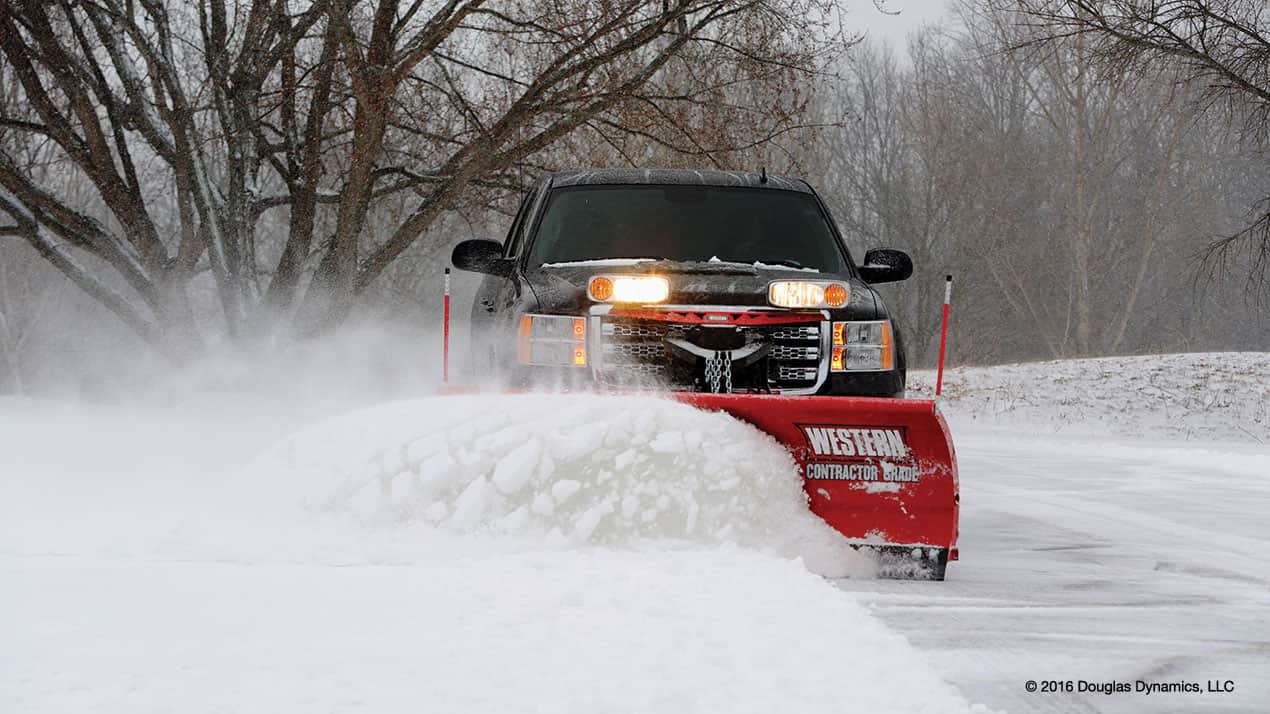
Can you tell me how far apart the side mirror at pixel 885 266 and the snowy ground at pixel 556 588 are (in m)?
1.36

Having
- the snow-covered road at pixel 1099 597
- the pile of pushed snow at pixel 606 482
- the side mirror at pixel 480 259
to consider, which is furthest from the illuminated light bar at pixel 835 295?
the side mirror at pixel 480 259

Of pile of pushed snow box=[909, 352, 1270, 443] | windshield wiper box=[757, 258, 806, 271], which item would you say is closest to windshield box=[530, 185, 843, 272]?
windshield wiper box=[757, 258, 806, 271]

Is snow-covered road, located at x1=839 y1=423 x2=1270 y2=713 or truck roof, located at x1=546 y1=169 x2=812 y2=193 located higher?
truck roof, located at x1=546 y1=169 x2=812 y2=193

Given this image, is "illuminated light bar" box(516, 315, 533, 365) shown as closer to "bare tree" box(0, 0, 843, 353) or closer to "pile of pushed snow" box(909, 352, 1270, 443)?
"bare tree" box(0, 0, 843, 353)

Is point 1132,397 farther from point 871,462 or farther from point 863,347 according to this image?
point 871,462

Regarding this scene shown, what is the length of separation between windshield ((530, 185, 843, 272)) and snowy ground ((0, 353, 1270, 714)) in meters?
1.39

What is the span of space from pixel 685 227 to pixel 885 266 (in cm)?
101

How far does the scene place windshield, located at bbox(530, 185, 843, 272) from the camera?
614cm

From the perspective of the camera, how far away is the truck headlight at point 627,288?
5027mm

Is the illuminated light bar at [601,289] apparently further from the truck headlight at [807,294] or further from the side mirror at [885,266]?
the side mirror at [885,266]

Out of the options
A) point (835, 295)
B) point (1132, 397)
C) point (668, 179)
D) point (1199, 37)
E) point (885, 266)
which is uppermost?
point (1199, 37)

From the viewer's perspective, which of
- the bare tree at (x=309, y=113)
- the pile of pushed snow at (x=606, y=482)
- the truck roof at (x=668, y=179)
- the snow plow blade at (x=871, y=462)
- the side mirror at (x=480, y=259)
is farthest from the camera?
the bare tree at (x=309, y=113)

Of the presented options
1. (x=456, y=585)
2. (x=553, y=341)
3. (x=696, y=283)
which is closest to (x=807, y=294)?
(x=696, y=283)

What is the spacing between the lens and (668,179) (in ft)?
21.3
